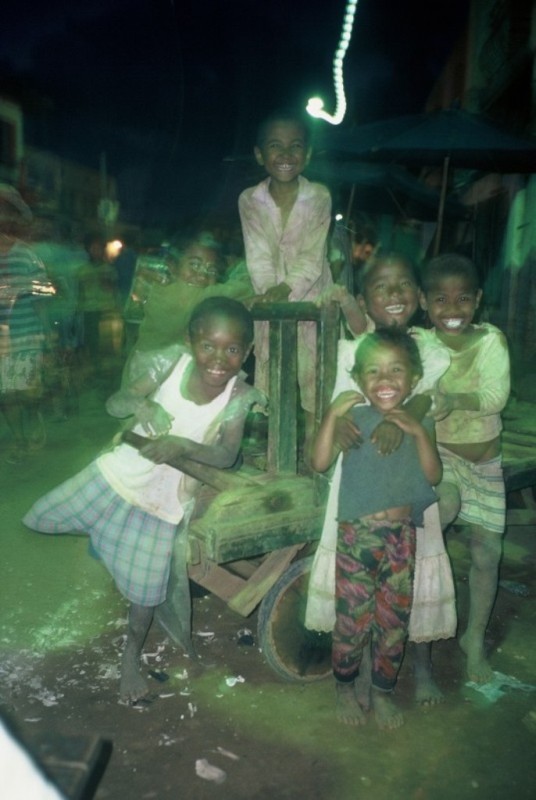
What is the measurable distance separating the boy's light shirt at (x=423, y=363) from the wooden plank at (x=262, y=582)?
2.70ft

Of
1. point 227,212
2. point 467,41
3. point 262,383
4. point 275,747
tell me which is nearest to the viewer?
point 275,747

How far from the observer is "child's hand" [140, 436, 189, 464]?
9.28 feet

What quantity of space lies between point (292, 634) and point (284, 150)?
2638mm

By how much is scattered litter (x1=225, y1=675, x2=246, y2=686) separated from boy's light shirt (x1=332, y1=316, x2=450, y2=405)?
1.46m

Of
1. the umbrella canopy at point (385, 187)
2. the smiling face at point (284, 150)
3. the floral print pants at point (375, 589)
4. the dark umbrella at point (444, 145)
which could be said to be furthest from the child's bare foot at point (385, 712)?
the umbrella canopy at point (385, 187)

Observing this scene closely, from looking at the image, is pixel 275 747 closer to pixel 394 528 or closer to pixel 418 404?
pixel 394 528

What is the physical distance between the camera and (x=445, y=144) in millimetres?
6078

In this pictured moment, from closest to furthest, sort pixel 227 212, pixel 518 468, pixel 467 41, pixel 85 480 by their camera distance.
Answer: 1. pixel 85 480
2. pixel 518 468
3. pixel 227 212
4. pixel 467 41

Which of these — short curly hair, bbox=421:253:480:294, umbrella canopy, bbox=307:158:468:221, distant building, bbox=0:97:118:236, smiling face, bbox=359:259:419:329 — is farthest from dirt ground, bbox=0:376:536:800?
distant building, bbox=0:97:118:236

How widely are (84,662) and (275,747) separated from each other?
3.77 ft

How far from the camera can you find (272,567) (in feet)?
10.5

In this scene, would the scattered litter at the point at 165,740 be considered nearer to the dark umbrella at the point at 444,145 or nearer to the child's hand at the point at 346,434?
the child's hand at the point at 346,434

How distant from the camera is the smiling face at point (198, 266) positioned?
183 inches

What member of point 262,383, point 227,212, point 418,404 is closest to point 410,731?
point 418,404
